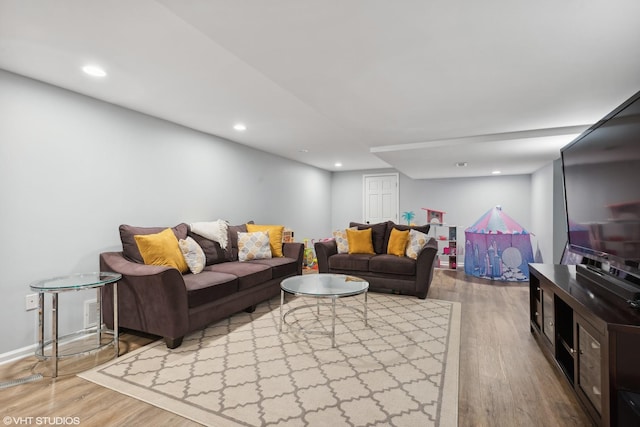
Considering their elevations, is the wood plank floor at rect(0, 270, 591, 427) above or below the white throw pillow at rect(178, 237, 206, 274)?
below

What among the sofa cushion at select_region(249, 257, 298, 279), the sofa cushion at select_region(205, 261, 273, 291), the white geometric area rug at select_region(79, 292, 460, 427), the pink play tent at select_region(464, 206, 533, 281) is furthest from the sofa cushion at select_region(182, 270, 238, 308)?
the pink play tent at select_region(464, 206, 533, 281)

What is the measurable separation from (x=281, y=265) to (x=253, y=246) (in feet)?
1.51

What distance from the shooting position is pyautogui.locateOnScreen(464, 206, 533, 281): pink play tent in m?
5.31

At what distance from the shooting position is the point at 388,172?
7.85 meters

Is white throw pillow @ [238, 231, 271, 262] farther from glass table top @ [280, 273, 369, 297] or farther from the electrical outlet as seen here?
the electrical outlet

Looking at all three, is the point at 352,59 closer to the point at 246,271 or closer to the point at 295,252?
the point at 246,271

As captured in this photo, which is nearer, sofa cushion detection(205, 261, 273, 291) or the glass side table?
the glass side table

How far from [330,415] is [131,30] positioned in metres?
2.56

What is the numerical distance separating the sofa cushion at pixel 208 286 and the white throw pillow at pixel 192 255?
87 millimetres

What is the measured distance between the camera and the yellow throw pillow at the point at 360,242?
4.96m

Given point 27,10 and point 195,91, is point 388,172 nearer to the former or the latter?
point 195,91

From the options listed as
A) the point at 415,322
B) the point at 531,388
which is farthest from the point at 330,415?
the point at 415,322

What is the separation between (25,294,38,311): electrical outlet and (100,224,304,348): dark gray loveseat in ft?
1.60

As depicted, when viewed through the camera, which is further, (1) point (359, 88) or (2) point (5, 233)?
(1) point (359, 88)
